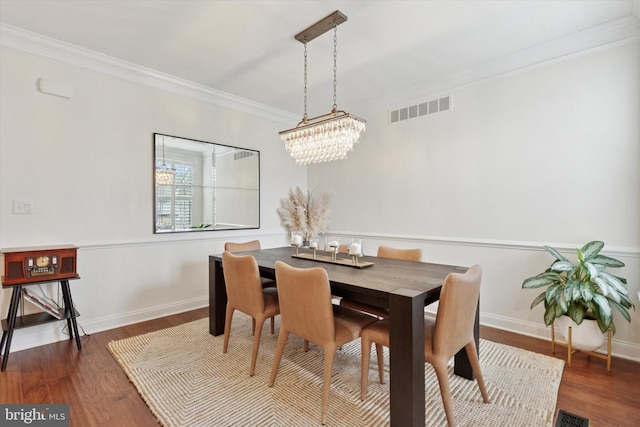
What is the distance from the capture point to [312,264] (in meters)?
2.43

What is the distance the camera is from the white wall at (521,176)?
247 cm

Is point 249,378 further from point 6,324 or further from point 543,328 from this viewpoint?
point 543,328

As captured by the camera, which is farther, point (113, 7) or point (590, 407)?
point (113, 7)

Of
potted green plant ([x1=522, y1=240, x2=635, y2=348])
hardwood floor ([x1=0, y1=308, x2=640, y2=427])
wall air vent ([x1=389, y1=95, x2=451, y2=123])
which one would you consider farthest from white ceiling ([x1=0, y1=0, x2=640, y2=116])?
hardwood floor ([x1=0, y1=308, x2=640, y2=427])

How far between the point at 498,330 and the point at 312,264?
6.81 feet

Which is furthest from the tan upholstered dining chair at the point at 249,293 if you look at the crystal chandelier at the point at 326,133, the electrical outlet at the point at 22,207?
the electrical outlet at the point at 22,207

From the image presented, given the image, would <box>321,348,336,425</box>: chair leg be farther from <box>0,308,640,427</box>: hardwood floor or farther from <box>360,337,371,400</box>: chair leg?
<box>0,308,640,427</box>: hardwood floor

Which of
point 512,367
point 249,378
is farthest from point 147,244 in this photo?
point 512,367

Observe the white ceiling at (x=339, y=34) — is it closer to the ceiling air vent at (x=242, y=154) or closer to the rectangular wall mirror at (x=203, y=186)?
the rectangular wall mirror at (x=203, y=186)

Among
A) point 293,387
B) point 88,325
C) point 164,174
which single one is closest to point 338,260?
point 293,387

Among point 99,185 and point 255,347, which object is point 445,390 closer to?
point 255,347

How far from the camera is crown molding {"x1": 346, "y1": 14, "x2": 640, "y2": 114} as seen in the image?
2.42m

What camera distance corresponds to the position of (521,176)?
9.69 ft

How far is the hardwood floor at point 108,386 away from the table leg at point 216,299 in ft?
2.61
